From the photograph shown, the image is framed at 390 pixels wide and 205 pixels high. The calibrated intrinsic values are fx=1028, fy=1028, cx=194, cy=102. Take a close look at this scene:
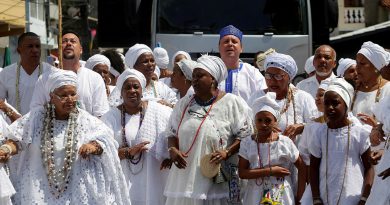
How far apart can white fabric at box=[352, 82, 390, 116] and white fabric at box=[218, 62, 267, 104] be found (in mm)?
1025

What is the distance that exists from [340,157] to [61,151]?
241 cm

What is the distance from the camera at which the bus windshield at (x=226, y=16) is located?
635 inches

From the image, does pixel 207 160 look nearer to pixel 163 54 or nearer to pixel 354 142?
pixel 354 142

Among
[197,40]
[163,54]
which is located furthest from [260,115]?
[197,40]

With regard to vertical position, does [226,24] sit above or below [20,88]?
above

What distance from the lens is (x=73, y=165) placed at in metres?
8.89

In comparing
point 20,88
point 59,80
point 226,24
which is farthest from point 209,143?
point 226,24

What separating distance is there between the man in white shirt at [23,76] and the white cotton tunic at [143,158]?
1075 mm

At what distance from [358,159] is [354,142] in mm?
155

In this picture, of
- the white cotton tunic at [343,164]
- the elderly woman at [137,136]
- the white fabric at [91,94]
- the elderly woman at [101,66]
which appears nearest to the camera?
the white cotton tunic at [343,164]

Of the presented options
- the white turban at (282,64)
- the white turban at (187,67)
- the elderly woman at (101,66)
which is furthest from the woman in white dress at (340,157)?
the elderly woman at (101,66)

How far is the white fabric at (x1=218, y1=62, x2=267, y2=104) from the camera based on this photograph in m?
10.5

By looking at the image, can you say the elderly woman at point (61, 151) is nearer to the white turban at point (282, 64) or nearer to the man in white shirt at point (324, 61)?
the white turban at point (282, 64)

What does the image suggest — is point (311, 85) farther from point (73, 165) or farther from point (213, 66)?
point (73, 165)
